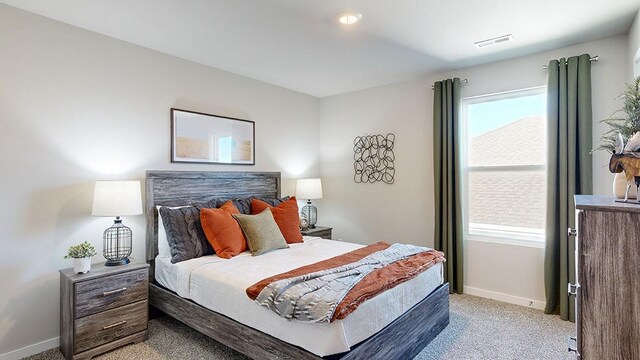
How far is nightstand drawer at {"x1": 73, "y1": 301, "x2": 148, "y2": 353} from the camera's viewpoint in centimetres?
234

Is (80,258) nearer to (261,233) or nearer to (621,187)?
(261,233)

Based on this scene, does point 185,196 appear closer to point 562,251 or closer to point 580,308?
point 580,308

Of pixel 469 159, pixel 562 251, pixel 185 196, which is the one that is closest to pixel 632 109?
pixel 562 251

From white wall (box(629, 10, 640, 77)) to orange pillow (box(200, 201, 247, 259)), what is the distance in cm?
343

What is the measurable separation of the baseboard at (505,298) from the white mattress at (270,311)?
1.13 metres

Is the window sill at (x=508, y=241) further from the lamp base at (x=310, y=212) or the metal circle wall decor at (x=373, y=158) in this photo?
the lamp base at (x=310, y=212)

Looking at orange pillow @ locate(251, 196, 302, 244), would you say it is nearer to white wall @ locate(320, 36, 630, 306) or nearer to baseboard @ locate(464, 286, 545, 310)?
white wall @ locate(320, 36, 630, 306)

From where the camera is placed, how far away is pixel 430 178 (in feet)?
13.2

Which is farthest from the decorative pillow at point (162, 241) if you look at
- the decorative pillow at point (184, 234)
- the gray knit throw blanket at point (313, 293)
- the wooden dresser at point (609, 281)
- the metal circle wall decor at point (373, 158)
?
the wooden dresser at point (609, 281)

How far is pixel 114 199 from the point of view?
8.40 feet

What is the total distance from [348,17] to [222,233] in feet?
6.91

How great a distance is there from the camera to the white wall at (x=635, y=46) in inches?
94.6

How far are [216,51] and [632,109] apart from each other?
3.17 m

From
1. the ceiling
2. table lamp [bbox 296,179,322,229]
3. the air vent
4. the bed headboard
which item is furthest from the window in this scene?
the bed headboard
